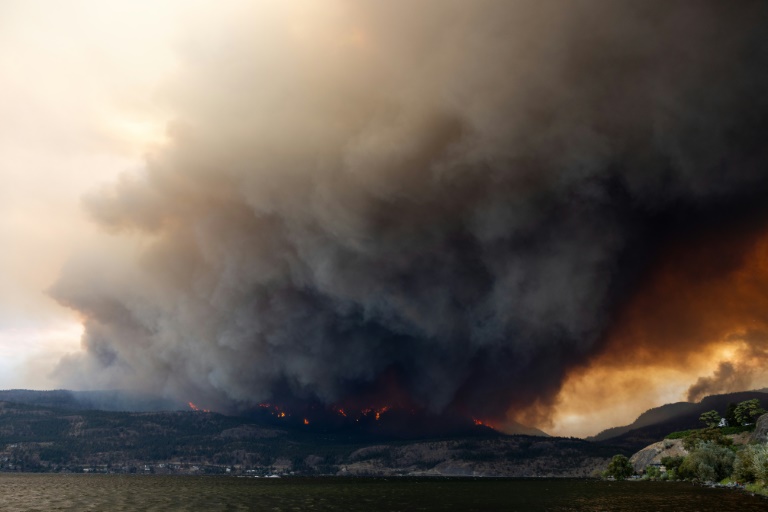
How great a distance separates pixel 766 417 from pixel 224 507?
20128 cm

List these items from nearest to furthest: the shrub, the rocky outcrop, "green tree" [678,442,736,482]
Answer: the shrub < "green tree" [678,442,736,482] < the rocky outcrop

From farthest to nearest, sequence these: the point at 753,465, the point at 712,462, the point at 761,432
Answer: the point at 761,432, the point at 712,462, the point at 753,465

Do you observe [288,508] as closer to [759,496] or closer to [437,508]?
[437,508]

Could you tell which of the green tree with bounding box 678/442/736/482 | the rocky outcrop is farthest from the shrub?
the rocky outcrop

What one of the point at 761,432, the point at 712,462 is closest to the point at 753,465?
the point at 712,462

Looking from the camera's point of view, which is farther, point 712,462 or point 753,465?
point 712,462

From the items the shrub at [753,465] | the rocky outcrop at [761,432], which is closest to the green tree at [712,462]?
the shrub at [753,465]

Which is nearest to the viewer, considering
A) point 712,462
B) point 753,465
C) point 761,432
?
point 753,465

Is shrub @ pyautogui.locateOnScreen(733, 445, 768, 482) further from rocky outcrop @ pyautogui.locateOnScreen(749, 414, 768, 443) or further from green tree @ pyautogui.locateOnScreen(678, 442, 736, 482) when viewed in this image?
rocky outcrop @ pyautogui.locateOnScreen(749, 414, 768, 443)

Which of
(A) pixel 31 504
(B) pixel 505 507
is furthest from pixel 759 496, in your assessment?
(A) pixel 31 504

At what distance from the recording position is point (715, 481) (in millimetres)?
168750

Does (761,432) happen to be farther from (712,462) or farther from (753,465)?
(753,465)

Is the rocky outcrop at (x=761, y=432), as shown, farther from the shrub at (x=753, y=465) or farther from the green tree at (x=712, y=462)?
the shrub at (x=753, y=465)

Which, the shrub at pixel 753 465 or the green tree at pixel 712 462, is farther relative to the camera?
the green tree at pixel 712 462
